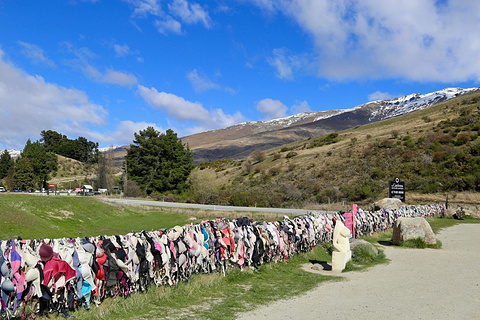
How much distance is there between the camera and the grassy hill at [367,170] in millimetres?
42594

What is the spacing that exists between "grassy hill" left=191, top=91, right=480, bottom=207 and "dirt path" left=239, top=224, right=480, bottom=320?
30805 millimetres

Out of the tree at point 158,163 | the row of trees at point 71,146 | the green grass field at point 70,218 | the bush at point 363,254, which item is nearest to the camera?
the bush at point 363,254

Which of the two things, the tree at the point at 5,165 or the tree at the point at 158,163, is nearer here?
the tree at the point at 158,163

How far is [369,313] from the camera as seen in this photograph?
22.7 feet

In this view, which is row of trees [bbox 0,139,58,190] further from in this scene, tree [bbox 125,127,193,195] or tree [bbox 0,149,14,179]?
tree [bbox 125,127,193,195]

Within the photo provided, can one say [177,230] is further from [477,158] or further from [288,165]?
[288,165]

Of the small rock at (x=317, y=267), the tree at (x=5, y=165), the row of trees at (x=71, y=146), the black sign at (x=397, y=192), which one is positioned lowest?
the small rock at (x=317, y=267)

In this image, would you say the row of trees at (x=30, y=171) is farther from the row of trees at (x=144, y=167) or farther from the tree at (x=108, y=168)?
the tree at (x=108, y=168)

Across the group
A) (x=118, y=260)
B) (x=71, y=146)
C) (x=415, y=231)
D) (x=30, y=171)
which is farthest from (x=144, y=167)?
(x=71, y=146)

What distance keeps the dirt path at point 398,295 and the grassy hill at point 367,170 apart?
1213 inches

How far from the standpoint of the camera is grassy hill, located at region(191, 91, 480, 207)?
42594mm

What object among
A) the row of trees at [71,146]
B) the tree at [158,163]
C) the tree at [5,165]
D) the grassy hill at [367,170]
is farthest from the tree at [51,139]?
the grassy hill at [367,170]

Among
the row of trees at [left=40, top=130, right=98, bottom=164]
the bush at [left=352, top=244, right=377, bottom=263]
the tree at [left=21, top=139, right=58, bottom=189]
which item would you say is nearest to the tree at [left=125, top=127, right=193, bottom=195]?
the tree at [left=21, top=139, right=58, bottom=189]

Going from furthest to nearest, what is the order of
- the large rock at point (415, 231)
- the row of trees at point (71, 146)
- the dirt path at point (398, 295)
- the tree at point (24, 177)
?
the row of trees at point (71, 146) → the tree at point (24, 177) → the large rock at point (415, 231) → the dirt path at point (398, 295)
